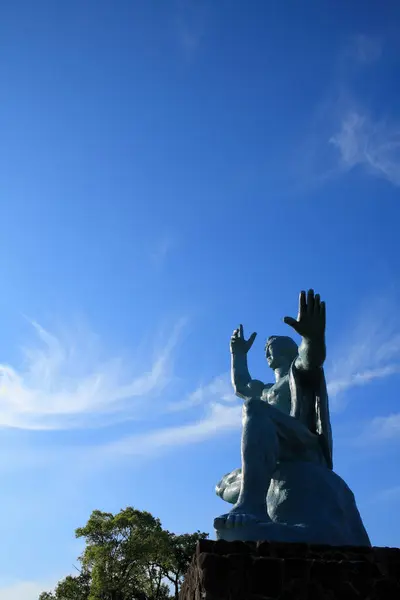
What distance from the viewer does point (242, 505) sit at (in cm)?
464

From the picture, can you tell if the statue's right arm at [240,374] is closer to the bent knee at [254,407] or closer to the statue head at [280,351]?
the statue head at [280,351]

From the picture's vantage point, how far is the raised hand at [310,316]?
5504 mm

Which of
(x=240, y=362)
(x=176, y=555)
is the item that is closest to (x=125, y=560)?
(x=176, y=555)

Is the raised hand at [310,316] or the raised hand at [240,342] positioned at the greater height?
the raised hand at [240,342]

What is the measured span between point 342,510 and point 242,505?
3.47 ft

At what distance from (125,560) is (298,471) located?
20193 mm

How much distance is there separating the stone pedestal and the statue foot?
0.44 metres

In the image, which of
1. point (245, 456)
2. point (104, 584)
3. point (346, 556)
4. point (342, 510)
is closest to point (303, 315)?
point (245, 456)

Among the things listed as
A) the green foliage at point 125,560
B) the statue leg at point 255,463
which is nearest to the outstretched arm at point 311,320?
the statue leg at point 255,463

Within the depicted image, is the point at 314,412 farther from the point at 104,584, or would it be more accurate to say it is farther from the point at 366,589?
the point at 104,584

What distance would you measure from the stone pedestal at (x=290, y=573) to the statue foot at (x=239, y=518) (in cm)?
44

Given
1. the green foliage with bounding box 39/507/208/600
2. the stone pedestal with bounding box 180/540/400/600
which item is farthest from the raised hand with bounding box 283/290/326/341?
the green foliage with bounding box 39/507/208/600

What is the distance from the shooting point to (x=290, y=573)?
3865 mm

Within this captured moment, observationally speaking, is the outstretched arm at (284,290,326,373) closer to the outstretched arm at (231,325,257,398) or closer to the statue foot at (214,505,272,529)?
the statue foot at (214,505,272,529)
